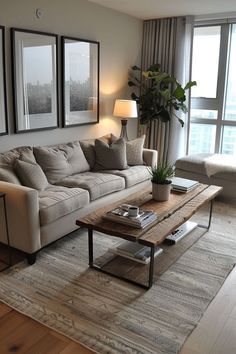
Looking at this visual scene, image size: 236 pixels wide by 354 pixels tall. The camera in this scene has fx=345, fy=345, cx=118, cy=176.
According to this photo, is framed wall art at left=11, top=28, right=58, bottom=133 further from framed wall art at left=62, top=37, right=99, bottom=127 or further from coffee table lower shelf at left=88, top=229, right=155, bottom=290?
coffee table lower shelf at left=88, top=229, right=155, bottom=290

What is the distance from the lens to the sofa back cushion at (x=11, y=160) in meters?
3.02

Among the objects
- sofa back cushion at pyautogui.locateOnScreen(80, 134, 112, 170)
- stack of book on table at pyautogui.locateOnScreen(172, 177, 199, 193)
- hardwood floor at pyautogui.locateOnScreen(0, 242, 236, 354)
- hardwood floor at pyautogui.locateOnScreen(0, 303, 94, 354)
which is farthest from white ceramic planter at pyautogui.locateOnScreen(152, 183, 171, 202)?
hardwood floor at pyautogui.locateOnScreen(0, 303, 94, 354)

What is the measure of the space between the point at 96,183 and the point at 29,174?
71cm

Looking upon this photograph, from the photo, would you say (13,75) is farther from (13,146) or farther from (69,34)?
(69,34)

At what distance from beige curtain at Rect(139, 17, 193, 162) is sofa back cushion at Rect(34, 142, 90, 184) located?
175cm

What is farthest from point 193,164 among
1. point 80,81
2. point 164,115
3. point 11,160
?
point 11,160

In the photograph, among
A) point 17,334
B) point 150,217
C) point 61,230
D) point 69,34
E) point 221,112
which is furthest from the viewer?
point 221,112

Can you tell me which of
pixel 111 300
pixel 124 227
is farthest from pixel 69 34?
pixel 111 300

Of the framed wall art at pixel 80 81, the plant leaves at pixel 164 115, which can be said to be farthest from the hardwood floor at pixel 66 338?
Result: the plant leaves at pixel 164 115

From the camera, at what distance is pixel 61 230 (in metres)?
3.08

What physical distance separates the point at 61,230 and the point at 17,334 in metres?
1.11

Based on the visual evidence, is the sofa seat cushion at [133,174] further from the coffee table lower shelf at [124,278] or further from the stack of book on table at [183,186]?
the coffee table lower shelf at [124,278]

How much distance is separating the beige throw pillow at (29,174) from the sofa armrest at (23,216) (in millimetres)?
269

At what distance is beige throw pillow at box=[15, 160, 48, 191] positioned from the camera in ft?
10.2
